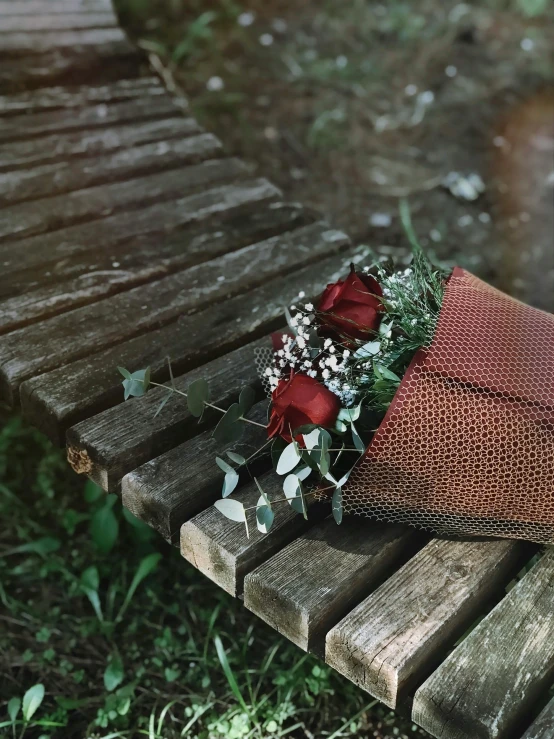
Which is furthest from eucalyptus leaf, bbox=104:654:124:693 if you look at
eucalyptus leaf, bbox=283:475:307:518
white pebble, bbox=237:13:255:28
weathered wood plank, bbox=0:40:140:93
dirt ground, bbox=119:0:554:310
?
white pebble, bbox=237:13:255:28

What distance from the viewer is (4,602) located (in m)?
1.96

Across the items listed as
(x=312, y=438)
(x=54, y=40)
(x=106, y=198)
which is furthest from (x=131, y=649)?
(x=54, y=40)

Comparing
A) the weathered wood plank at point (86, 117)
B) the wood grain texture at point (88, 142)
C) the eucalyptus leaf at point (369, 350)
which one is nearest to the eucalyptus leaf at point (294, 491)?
the eucalyptus leaf at point (369, 350)

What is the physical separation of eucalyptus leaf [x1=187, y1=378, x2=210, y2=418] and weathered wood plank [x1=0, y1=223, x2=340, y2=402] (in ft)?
1.51

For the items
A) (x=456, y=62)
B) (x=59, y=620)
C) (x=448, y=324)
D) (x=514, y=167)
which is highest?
(x=448, y=324)

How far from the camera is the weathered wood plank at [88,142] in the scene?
2391 mm

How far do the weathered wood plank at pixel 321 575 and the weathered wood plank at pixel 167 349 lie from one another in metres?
0.55

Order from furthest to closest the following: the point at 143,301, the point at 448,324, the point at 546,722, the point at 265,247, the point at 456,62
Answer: the point at 456,62, the point at 265,247, the point at 143,301, the point at 448,324, the point at 546,722

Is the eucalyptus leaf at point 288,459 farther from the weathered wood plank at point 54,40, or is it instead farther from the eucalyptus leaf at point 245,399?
the weathered wood plank at point 54,40

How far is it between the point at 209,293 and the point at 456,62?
9.66 feet

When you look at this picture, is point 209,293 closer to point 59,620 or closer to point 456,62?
point 59,620

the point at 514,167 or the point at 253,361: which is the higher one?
the point at 253,361

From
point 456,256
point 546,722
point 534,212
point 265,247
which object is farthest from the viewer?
point 534,212

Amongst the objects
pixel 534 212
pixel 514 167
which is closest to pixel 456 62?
pixel 514 167
